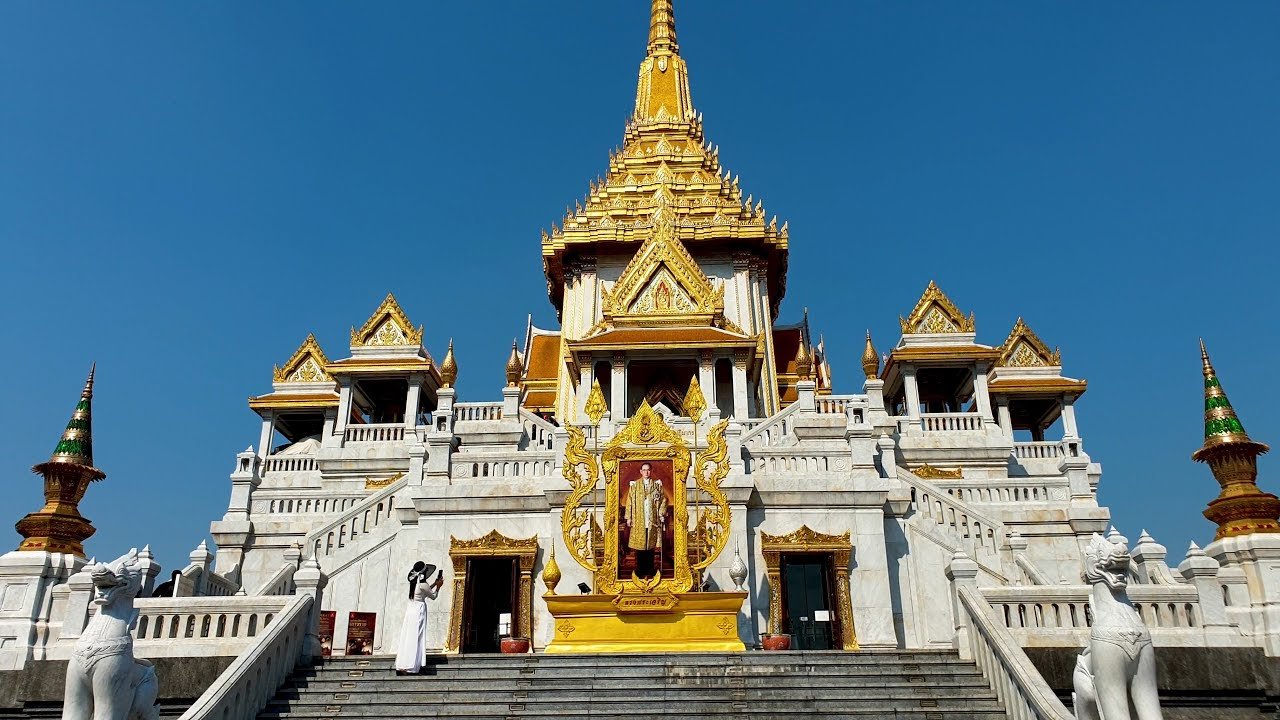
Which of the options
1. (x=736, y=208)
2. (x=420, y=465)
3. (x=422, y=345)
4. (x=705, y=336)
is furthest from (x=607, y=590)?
(x=736, y=208)

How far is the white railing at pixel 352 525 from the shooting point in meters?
18.5

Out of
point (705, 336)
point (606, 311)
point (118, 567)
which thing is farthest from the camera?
point (606, 311)

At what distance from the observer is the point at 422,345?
3319 cm

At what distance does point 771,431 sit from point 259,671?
14.1m

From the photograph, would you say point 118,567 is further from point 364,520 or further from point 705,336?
point 705,336

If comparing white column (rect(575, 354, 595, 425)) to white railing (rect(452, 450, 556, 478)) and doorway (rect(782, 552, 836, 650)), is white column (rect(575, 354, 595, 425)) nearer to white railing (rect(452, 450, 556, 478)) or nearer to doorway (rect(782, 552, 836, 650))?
white railing (rect(452, 450, 556, 478))

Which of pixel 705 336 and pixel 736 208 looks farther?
pixel 736 208

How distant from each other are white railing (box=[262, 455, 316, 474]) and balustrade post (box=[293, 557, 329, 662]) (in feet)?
51.1

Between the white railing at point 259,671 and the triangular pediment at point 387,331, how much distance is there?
68.1 ft

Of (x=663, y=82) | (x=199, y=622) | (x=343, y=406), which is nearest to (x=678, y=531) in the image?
(x=199, y=622)

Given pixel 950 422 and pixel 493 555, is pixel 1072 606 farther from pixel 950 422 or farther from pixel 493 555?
pixel 950 422

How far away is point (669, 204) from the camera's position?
34.7 m

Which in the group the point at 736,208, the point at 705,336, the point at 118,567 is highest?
the point at 736,208

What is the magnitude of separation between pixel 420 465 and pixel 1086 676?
13.5m
